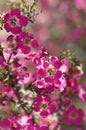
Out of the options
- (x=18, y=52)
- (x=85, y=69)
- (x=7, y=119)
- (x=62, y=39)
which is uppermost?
(x=62, y=39)

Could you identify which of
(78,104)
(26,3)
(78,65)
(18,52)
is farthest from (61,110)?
(78,104)

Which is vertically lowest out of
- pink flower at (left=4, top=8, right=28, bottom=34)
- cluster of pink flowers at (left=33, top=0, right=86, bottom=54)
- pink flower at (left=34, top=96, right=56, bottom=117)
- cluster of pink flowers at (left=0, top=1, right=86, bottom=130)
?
pink flower at (left=34, top=96, right=56, bottom=117)

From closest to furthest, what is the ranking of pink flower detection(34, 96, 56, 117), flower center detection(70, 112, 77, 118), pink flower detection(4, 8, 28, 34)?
pink flower detection(4, 8, 28, 34) < pink flower detection(34, 96, 56, 117) < flower center detection(70, 112, 77, 118)

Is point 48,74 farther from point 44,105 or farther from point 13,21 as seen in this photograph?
point 13,21

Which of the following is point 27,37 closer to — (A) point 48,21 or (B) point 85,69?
(B) point 85,69

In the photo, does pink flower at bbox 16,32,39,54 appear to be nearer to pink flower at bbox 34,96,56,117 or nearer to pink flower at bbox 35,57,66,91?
pink flower at bbox 35,57,66,91

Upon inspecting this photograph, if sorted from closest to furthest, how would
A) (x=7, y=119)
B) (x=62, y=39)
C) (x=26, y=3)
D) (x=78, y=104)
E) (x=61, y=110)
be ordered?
(x=26, y=3) < (x=7, y=119) < (x=61, y=110) < (x=78, y=104) < (x=62, y=39)

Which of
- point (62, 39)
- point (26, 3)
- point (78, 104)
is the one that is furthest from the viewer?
point (62, 39)

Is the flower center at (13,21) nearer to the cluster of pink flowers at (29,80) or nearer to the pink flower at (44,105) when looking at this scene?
the cluster of pink flowers at (29,80)

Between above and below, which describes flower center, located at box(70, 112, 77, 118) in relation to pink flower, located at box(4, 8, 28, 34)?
below

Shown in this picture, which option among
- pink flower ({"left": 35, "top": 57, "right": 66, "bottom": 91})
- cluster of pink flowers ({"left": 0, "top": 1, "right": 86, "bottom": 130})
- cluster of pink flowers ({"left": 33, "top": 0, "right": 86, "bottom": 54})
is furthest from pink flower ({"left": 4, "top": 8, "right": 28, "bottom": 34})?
cluster of pink flowers ({"left": 33, "top": 0, "right": 86, "bottom": 54})
